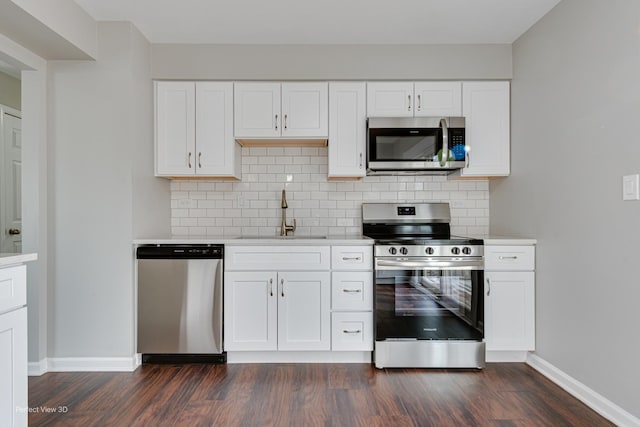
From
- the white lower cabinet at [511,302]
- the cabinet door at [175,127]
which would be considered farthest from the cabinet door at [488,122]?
the cabinet door at [175,127]

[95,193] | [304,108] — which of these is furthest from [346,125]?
[95,193]

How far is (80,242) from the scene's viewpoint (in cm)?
272

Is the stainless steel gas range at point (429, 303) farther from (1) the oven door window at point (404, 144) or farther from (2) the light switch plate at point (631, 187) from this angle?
(2) the light switch plate at point (631, 187)

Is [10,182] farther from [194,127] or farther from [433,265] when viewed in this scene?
[433,265]

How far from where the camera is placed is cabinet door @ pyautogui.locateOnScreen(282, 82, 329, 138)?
3082 mm

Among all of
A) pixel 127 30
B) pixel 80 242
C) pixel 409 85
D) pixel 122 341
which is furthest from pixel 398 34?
pixel 122 341

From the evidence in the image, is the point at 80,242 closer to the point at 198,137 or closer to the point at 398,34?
the point at 198,137

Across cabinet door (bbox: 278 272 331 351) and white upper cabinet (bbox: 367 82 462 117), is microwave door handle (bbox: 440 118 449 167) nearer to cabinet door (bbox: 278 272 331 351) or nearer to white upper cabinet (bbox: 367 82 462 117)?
white upper cabinet (bbox: 367 82 462 117)

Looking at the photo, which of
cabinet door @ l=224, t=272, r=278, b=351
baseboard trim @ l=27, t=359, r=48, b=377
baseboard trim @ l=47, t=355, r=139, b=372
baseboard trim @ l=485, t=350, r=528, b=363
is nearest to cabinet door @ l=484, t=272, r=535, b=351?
baseboard trim @ l=485, t=350, r=528, b=363

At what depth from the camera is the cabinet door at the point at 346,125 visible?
309cm

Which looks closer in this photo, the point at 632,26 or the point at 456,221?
the point at 632,26

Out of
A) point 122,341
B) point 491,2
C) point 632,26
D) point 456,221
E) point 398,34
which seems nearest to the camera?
point 632,26

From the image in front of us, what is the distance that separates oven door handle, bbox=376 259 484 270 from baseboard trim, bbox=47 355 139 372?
1917 millimetres

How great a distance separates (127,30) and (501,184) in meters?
3.11
